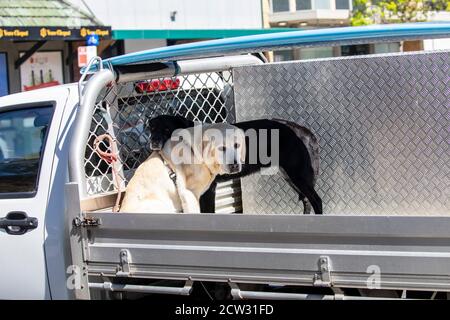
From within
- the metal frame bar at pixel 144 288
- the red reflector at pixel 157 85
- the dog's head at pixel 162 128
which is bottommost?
the metal frame bar at pixel 144 288

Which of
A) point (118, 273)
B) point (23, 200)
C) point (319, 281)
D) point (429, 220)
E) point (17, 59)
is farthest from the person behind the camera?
point (17, 59)

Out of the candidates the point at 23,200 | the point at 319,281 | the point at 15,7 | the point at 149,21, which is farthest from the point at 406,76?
the point at 149,21

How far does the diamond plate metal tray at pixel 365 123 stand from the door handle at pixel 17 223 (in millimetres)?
1636

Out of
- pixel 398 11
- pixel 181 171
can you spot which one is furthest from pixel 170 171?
pixel 398 11

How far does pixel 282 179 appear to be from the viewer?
16.1 ft

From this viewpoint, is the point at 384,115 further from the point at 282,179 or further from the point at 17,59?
the point at 17,59

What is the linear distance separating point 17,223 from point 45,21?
50.3 ft

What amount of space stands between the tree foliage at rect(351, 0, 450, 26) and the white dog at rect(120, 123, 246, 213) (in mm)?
18775

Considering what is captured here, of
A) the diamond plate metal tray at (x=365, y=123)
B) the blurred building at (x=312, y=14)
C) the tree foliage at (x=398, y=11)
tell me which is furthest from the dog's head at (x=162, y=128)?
the blurred building at (x=312, y=14)

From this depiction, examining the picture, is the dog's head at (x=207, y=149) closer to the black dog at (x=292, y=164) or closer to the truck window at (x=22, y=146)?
the black dog at (x=292, y=164)

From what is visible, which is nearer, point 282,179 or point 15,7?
point 282,179

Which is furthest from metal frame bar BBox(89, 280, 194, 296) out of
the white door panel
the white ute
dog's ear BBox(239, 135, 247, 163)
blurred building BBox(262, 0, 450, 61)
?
blurred building BBox(262, 0, 450, 61)

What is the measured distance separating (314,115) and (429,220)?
218 cm

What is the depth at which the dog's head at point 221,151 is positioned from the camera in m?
3.98
